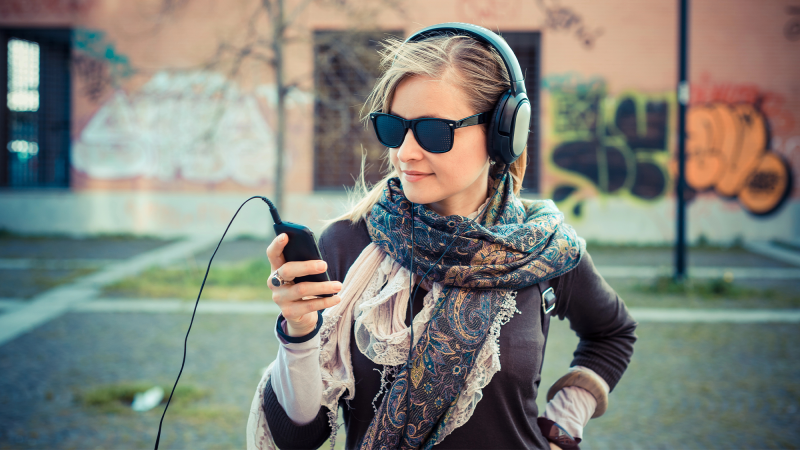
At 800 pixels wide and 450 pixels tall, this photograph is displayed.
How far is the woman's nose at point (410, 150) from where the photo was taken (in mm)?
1484

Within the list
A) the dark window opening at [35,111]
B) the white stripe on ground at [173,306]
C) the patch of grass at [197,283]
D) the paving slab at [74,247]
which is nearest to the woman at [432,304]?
the white stripe on ground at [173,306]

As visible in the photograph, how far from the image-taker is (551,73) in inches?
468

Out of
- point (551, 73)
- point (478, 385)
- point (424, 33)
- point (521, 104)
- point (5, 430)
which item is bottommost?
point (5, 430)

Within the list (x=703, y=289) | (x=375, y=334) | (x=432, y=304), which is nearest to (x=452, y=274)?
(x=432, y=304)

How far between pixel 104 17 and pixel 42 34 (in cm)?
169

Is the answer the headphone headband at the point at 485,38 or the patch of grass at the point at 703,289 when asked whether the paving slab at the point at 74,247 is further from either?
the headphone headband at the point at 485,38

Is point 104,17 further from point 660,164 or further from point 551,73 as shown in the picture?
point 660,164

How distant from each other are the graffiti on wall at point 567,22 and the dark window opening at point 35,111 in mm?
10341

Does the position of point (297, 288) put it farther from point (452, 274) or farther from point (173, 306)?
point (173, 306)

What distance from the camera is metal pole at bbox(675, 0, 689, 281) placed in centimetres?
714

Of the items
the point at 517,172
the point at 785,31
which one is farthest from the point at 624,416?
the point at 785,31

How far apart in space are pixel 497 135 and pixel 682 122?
22.6 feet

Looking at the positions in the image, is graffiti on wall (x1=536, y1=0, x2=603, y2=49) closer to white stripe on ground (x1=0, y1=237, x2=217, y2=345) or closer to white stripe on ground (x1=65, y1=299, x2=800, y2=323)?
white stripe on ground (x1=65, y1=299, x2=800, y2=323)

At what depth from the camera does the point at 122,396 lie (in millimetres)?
4090
